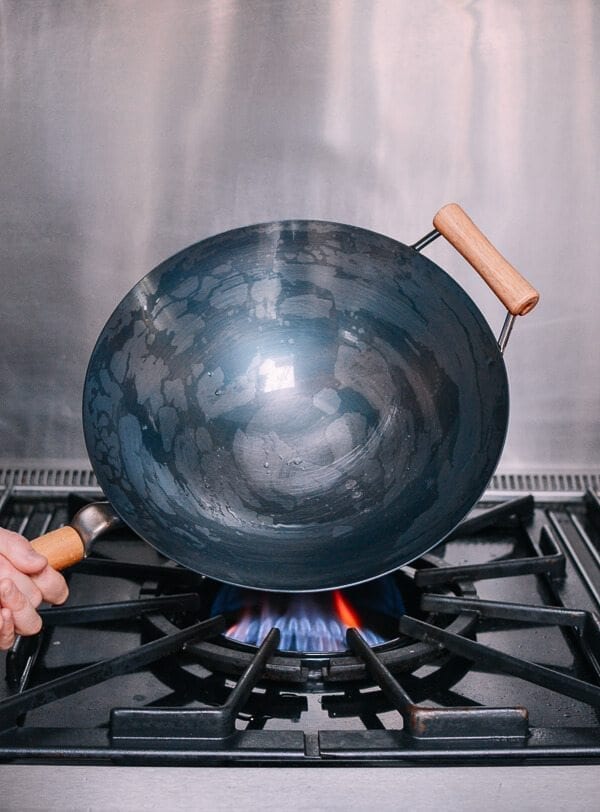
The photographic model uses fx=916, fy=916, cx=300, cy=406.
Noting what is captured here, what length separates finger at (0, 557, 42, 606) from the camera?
51cm

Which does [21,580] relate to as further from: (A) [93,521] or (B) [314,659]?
(B) [314,659]

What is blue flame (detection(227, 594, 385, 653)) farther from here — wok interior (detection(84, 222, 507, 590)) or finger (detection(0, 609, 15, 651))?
finger (detection(0, 609, 15, 651))

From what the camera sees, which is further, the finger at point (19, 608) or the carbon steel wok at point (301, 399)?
the carbon steel wok at point (301, 399)

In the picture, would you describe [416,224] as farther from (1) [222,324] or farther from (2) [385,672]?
(2) [385,672]

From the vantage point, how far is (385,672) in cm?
55

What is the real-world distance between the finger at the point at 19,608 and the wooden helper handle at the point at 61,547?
0.04 meters

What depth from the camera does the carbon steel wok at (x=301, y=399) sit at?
2.08 ft

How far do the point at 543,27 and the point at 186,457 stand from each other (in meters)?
0.47

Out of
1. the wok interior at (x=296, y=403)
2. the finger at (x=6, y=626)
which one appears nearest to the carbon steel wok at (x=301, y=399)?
the wok interior at (x=296, y=403)

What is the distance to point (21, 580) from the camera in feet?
1.68

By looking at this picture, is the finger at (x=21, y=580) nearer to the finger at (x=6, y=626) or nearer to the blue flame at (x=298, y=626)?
the finger at (x=6, y=626)

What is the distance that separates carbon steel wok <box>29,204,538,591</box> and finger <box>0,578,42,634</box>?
0.10 metres

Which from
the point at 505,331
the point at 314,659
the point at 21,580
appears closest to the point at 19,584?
the point at 21,580

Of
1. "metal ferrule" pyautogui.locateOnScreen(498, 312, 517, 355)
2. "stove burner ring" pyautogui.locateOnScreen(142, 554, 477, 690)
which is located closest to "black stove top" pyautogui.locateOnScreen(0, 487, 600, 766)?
"stove burner ring" pyautogui.locateOnScreen(142, 554, 477, 690)
